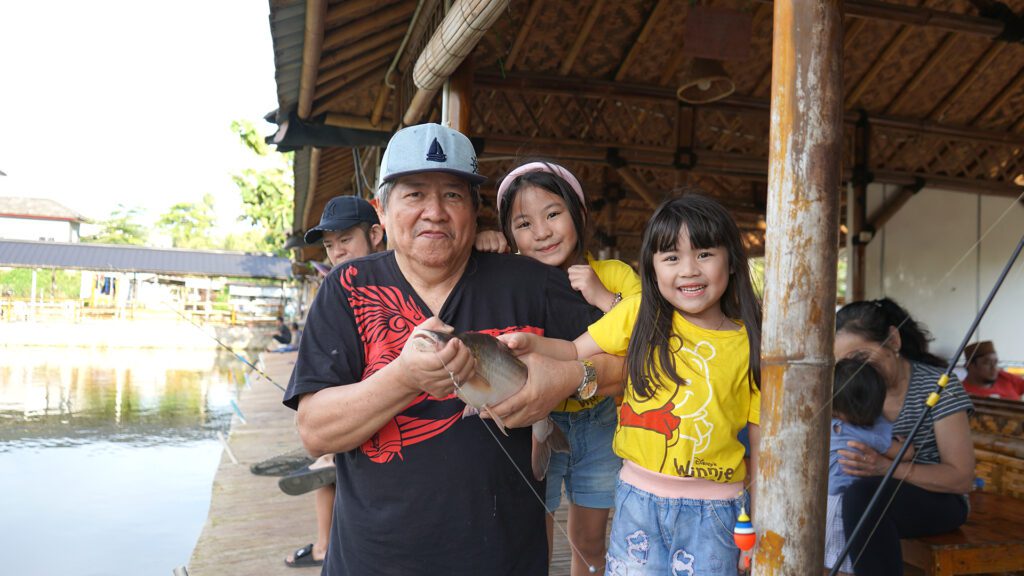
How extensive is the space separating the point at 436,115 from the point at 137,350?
25.2 metres

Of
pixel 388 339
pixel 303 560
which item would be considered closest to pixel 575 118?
pixel 303 560

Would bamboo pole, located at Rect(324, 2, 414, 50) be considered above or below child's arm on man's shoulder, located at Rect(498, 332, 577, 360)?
above

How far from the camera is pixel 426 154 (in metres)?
1.76

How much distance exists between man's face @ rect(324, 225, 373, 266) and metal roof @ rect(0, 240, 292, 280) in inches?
1301

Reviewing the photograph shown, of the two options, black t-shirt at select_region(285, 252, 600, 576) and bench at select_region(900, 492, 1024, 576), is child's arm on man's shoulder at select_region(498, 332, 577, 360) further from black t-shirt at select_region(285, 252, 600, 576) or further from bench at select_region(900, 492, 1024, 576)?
bench at select_region(900, 492, 1024, 576)

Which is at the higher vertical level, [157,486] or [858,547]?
[858,547]

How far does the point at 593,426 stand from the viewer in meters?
2.60

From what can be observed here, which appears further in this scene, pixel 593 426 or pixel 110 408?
pixel 110 408

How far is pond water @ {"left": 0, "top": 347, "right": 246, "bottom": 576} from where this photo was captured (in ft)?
20.9

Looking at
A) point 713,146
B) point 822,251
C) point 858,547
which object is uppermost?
point 713,146

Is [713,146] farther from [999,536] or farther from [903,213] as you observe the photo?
[999,536]

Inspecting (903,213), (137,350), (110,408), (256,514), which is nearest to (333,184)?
(110,408)

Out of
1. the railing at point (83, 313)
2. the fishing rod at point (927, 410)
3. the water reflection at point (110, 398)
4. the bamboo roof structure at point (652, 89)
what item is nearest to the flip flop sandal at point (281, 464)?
the bamboo roof structure at point (652, 89)

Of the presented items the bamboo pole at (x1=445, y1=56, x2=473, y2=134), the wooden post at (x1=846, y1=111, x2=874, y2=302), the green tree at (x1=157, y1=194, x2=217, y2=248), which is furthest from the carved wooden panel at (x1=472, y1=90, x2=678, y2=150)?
the green tree at (x1=157, y1=194, x2=217, y2=248)
